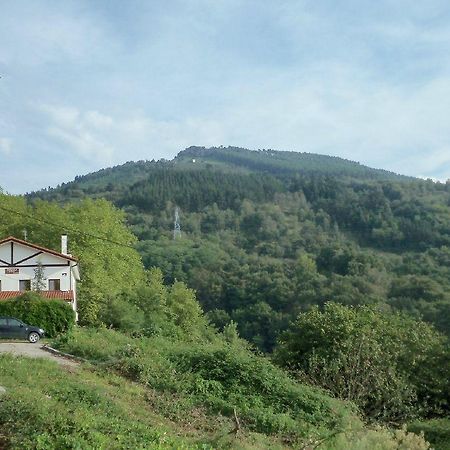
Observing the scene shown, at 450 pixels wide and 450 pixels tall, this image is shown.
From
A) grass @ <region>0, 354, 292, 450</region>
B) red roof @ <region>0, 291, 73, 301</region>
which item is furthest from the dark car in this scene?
grass @ <region>0, 354, 292, 450</region>

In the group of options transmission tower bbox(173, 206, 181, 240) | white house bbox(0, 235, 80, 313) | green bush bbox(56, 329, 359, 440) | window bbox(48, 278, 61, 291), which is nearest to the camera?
green bush bbox(56, 329, 359, 440)

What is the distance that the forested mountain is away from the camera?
7631cm

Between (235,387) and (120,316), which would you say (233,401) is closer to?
(235,387)

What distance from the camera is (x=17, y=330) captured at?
25781mm

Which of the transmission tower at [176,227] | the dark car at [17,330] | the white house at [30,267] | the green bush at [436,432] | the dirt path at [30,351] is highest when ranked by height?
the transmission tower at [176,227]

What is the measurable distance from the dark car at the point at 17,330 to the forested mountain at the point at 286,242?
1102 inches

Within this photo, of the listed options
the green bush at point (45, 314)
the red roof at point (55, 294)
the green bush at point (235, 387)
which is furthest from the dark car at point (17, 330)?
the green bush at point (235, 387)

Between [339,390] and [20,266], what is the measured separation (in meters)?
23.3

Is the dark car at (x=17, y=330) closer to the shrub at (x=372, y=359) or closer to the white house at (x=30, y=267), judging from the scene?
the white house at (x=30, y=267)

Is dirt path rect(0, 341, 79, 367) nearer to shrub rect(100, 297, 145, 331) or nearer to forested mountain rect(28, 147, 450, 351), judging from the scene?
shrub rect(100, 297, 145, 331)

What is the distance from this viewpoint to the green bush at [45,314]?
27.5m

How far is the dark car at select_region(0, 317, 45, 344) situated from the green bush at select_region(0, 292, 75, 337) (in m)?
1.45

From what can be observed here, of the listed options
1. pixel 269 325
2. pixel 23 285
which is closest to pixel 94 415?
pixel 23 285

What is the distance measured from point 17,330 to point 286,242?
101 m
